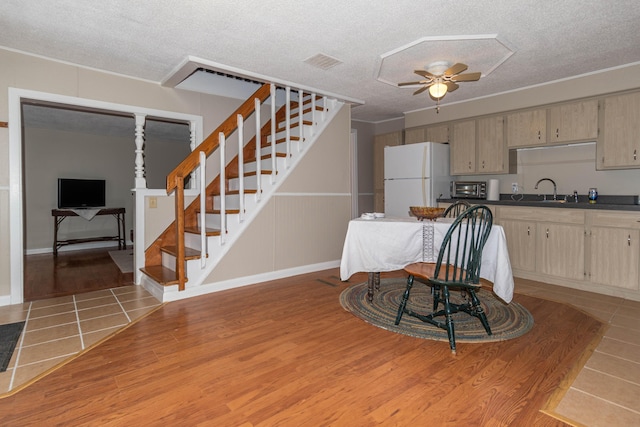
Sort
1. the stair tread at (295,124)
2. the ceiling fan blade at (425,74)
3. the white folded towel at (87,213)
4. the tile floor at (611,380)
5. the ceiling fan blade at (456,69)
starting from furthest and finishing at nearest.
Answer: the white folded towel at (87,213) → the stair tread at (295,124) → the ceiling fan blade at (425,74) → the ceiling fan blade at (456,69) → the tile floor at (611,380)

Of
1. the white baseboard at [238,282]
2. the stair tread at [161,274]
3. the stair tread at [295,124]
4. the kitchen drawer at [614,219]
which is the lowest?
the white baseboard at [238,282]

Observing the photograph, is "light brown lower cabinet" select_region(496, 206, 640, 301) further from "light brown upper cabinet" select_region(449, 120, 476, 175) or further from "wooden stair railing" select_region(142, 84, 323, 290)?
"wooden stair railing" select_region(142, 84, 323, 290)

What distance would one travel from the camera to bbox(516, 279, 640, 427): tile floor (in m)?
1.56

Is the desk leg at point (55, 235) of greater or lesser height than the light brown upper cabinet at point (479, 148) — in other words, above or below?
below

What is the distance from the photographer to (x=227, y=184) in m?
4.45

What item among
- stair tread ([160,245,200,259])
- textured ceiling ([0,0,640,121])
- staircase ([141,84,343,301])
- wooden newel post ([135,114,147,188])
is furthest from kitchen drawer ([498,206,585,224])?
wooden newel post ([135,114,147,188])

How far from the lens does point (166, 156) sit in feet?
26.6

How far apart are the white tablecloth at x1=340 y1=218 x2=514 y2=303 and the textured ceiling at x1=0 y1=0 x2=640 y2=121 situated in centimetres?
161

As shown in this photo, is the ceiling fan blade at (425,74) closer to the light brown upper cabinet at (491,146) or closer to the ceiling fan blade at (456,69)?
the ceiling fan blade at (456,69)

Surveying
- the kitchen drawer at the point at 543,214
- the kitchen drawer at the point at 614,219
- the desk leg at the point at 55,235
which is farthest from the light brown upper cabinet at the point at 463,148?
the desk leg at the point at 55,235

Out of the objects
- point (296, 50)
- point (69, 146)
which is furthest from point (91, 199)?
point (296, 50)

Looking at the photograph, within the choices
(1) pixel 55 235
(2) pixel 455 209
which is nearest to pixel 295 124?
Answer: (2) pixel 455 209

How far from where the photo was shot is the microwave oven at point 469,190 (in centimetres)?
479

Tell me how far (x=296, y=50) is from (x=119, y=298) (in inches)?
117
